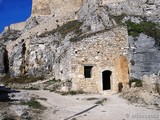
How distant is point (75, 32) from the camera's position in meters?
32.7

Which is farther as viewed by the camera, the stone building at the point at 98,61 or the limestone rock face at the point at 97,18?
the limestone rock face at the point at 97,18

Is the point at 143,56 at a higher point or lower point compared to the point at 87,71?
higher

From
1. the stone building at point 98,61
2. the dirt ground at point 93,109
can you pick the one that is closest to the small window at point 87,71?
the stone building at point 98,61

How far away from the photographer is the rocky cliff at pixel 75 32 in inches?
895

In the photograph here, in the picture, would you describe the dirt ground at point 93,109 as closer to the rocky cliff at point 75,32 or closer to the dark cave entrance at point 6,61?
the rocky cliff at point 75,32

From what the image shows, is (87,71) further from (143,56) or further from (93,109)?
(93,109)

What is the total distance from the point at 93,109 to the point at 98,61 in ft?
22.1

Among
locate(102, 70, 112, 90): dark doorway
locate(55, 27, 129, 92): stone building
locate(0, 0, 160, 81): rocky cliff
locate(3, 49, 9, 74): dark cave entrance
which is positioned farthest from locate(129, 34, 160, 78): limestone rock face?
locate(3, 49, 9, 74): dark cave entrance

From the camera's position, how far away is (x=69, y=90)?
881 inches

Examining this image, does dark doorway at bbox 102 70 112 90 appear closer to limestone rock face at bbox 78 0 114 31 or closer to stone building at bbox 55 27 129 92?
stone building at bbox 55 27 129 92

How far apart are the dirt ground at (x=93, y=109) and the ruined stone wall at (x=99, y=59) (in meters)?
1.86

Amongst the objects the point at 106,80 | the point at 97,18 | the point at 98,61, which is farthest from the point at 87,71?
the point at 97,18

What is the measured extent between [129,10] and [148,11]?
176 cm

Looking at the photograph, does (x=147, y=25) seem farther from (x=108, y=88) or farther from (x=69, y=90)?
(x=69, y=90)
